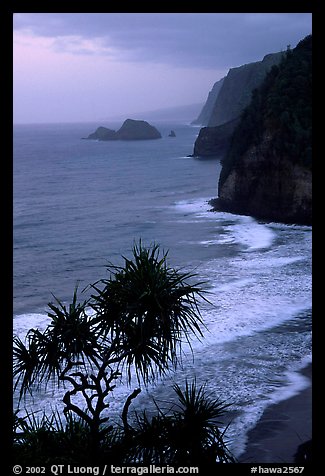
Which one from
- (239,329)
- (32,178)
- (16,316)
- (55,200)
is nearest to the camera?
(239,329)

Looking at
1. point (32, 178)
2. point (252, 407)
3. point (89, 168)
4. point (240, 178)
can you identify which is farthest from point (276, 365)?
point (89, 168)

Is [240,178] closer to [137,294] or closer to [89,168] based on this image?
[137,294]

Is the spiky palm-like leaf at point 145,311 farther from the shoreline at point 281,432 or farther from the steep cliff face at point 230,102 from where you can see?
the steep cliff face at point 230,102

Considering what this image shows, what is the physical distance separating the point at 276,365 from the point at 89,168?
102576 millimetres

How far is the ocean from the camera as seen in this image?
18.5m

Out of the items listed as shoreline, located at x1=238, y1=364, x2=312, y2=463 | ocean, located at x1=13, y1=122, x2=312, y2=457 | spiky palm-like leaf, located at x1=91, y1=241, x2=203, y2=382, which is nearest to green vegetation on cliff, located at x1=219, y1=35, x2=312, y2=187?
ocean, located at x1=13, y1=122, x2=312, y2=457

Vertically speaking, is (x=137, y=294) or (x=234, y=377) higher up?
(x=137, y=294)

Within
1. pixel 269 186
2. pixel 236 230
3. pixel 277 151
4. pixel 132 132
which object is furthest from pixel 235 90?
pixel 236 230

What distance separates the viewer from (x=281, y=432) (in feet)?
44.8

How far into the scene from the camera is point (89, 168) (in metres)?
120

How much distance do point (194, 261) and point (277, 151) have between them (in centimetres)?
1363

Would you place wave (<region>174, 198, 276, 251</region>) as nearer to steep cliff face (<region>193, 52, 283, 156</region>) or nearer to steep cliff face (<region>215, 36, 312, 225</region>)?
steep cliff face (<region>215, 36, 312, 225</region>)

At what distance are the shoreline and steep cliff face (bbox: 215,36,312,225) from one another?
3571 cm
